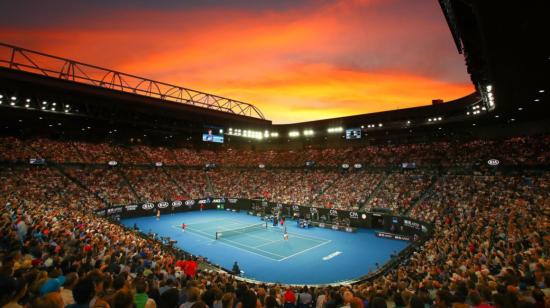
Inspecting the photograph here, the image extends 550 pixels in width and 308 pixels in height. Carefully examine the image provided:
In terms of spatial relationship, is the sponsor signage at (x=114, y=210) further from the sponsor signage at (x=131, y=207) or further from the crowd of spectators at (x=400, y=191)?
the crowd of spectators at (x=400, y=191)

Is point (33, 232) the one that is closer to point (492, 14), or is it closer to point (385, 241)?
point (492, 14)

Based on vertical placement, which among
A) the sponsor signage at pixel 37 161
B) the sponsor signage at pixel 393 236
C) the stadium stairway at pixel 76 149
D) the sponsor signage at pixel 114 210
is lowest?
the sponsor signage at pixel 393 236

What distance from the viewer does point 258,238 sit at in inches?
1249

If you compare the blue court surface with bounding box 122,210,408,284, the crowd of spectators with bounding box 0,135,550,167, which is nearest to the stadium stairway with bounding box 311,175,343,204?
the crowd of spectators with bounding box 0,135,550,167

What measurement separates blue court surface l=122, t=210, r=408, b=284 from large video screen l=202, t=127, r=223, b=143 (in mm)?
12585

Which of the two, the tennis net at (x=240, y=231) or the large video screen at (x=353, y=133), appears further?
the large video screen at (x=353, y=133)

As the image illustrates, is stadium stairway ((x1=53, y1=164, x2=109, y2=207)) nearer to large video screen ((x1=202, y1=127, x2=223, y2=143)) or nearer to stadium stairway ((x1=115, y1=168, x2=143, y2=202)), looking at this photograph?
stadium stairway ((x1=115, y1=168, x2=143, y2=202))

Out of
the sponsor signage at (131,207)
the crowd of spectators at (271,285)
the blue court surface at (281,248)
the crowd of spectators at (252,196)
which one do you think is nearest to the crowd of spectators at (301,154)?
the crowd of spectators at (252,196)

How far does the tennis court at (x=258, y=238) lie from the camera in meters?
27.0

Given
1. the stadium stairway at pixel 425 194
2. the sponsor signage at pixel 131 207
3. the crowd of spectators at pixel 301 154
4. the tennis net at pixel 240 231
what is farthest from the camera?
the sponsor signage at pixel 131 207

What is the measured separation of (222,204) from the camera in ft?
172

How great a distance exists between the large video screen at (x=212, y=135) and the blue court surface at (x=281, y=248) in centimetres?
1259

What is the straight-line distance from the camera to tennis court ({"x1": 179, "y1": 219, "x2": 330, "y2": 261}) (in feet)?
88.5

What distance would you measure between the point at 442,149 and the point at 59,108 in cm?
5283
